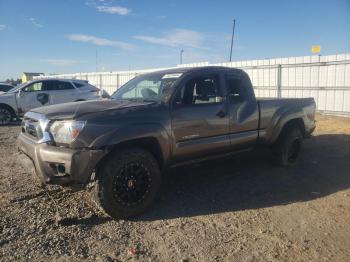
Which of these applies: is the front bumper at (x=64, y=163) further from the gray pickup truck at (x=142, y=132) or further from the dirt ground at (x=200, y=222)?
the dirt ground at (x=200, y=222)

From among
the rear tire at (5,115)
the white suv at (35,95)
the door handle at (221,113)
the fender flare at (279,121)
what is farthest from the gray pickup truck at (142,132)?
the rear tire at (5,115)

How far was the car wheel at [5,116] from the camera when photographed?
45.5 feet

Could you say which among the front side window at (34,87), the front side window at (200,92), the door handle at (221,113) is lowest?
the door handle at (221,113)

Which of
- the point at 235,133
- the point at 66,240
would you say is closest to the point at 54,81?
the point at 235,133

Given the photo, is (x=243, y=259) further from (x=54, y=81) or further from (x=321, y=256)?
(x=54, y=81)

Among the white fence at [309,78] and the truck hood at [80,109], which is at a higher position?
the white fence at [309,78]

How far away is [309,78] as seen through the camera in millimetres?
15305

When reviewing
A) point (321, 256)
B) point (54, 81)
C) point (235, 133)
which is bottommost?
point (321, 256)

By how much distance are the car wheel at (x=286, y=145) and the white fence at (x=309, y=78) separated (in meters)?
8.41

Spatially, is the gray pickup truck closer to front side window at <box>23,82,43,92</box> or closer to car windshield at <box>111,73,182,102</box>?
car windshield at <box>111,73,182,102</box>

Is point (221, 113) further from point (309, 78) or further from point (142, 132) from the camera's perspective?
point (309, 78)

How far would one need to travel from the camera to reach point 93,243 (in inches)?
150

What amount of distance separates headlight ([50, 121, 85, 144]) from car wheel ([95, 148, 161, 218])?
49cm

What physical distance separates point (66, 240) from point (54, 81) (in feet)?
38.5
